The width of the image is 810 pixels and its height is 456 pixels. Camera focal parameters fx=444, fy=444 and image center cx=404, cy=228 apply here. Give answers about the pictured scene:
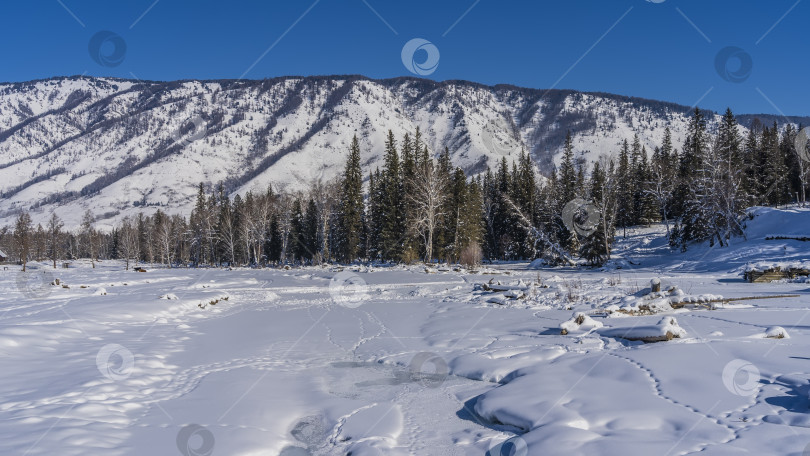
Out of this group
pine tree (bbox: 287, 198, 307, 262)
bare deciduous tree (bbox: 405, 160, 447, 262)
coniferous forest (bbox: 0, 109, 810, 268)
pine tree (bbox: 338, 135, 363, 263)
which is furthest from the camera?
pine tree (bbox: 287, 198, 307, 262)

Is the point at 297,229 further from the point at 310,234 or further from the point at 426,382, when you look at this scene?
the point at 426,382

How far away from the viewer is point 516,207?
3850cm

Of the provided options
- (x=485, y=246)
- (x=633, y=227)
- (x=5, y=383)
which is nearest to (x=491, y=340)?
(x=5, y=383)

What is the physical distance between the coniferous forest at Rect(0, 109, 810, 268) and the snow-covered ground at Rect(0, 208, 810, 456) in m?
27.9

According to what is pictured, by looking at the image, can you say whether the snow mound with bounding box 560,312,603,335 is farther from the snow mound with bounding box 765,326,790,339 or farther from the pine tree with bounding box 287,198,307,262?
the pine tree with bounding box 287,198,307,262

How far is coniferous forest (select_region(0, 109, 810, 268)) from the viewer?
42125 millimetres

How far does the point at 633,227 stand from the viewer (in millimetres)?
69625

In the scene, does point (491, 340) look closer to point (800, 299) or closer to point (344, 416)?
point (344, 416)

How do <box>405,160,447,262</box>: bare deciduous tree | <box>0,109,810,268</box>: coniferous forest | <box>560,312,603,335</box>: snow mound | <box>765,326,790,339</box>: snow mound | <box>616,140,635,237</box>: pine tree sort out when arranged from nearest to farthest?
<box>765,326,790,339</box>: snow mound < <box>560,312,603,335</box>: snow mound < <box>0,109,810,268</box>: coniferous forest < <box>405,160,447,262</box>: bare deciduous tree < <box>616,140,635,237</box>: pine tree

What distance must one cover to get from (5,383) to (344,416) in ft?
18.6

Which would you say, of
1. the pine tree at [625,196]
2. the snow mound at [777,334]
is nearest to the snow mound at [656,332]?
the snow mound at [777,334]

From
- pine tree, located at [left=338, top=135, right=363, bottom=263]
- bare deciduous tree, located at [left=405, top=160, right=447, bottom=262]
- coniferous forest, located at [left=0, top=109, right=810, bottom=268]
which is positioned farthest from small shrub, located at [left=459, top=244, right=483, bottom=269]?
pine tree, located at [left=338, top=135, right=363, bottom=263]

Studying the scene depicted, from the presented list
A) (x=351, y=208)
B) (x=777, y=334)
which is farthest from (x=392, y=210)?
(x=777, y=334)

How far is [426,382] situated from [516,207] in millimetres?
31443
